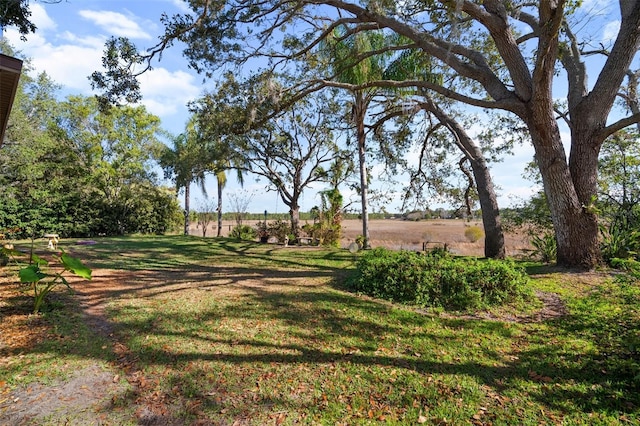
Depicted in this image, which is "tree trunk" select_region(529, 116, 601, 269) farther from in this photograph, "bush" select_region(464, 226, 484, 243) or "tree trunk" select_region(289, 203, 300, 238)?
"tree trunk" select_region(289, 203, 300, 238)

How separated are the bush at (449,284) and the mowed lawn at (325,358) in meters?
0.35

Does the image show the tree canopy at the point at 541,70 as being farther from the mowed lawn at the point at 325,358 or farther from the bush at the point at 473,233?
the bush at the point at 473,233

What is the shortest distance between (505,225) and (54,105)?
25422mm

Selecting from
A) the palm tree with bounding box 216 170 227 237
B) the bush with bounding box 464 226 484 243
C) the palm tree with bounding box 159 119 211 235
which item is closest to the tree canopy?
the palm tree with bounding box 159 119 211 235

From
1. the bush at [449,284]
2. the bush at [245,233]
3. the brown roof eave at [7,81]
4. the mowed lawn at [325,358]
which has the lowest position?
the mowed lawn at [325,358]

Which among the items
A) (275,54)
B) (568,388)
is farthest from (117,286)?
(568,388)

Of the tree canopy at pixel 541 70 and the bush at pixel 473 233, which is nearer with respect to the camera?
the tree canopy at pixel 541 70

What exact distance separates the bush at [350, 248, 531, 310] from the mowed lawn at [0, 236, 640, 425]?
349 millimetres

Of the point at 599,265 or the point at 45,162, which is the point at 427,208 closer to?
the point at 599,265

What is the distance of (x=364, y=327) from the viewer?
14.8ft

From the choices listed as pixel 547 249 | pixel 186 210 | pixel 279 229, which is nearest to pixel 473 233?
pixel 547 249

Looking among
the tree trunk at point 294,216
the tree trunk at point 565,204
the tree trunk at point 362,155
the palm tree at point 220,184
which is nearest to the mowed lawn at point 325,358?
the tree trunk at point 565,204

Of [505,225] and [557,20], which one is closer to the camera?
[557,20]

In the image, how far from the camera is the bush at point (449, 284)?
211 inches
